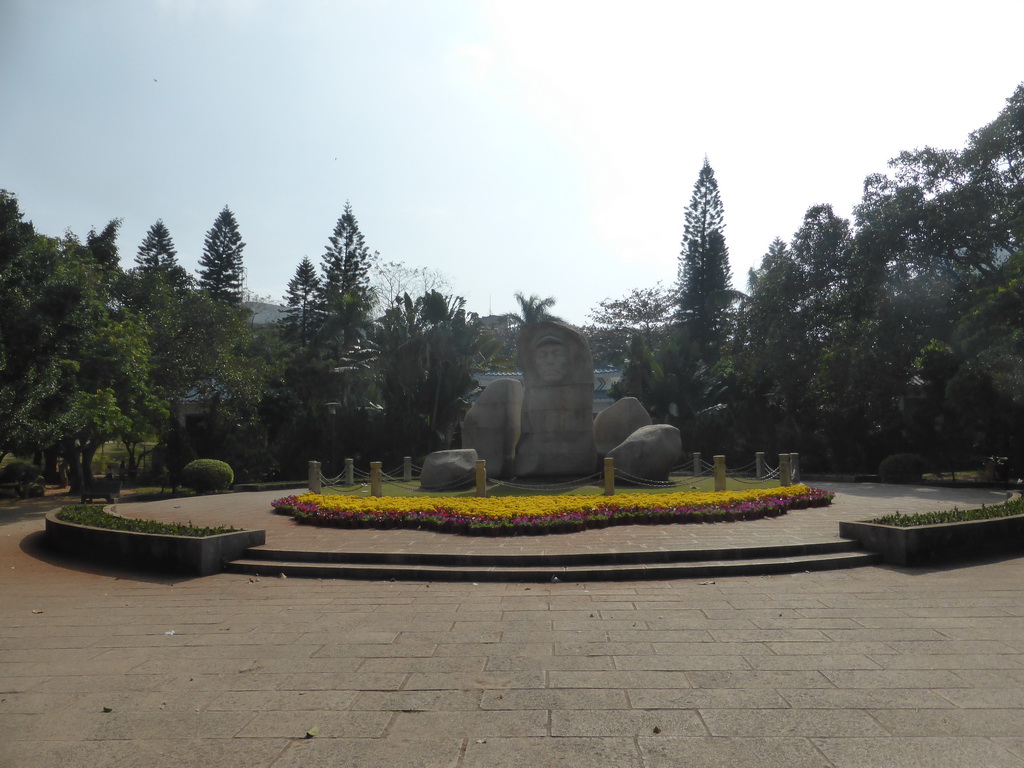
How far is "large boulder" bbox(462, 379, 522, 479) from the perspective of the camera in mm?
17859

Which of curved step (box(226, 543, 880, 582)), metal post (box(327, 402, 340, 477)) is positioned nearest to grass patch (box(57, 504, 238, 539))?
curved step (box(226, 543, 880, 582))

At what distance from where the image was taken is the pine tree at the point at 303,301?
43.0 meters

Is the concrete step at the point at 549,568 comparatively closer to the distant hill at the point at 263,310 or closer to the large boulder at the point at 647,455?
the large boulder at the point at 647,455

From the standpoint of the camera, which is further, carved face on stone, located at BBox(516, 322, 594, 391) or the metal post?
the metal post

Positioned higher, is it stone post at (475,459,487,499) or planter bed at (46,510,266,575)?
stone post at (475,459,487,499)

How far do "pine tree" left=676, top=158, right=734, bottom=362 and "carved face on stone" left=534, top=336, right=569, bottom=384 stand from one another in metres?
19.3

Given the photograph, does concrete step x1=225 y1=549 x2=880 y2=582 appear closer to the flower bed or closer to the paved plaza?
the paved plaza

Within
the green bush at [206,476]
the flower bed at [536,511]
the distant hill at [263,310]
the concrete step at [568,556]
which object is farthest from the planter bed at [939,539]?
the distant hill at [263,310]

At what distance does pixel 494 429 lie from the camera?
→ 17938 millimetres

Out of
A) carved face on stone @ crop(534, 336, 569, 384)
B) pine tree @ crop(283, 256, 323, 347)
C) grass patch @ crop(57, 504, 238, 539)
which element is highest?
pine tree @ crop(283, 256, 323, 347)

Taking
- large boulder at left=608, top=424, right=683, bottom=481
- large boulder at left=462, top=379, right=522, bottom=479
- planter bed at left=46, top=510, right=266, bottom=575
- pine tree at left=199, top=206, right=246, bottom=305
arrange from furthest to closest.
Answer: pine tree at left=199, top=206, right=246, bottom=305
large boulder at left=462, top=379, right=522, bottom=479
large boulder at left=608, top=424, right=683, bottom=481
planter bed at left=46, top=510, right=266, bottom=575

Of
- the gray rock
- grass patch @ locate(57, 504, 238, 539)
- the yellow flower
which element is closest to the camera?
grass patch @ locate(57, 504, 238, 539)

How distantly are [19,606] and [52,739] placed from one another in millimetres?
4050

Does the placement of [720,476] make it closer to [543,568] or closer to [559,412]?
[559,412]
